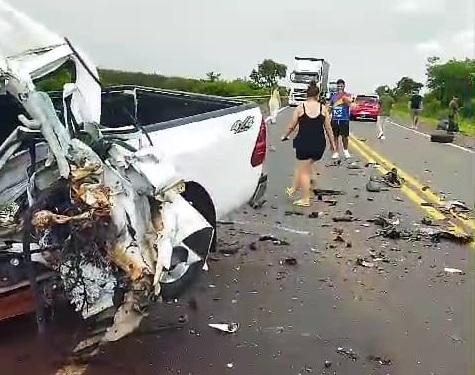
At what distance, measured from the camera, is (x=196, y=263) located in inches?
193

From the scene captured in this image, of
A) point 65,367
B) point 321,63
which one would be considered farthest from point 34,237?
point 321,63

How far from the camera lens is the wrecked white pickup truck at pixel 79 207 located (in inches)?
172

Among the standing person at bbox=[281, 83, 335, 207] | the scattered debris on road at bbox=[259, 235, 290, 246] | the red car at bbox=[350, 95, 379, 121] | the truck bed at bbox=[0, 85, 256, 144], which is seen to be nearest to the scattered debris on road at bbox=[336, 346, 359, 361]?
the truck bed at bbox=[0, 85, 256, 144]

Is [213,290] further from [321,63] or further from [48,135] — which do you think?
[321,63]

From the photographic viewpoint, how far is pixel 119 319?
4535 mm

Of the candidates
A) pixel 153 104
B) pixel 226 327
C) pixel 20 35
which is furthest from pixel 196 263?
Answer: pixel 153 104

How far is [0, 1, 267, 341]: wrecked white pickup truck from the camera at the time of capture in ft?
14.3

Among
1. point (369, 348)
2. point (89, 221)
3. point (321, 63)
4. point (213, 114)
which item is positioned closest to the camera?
point (89, 221)

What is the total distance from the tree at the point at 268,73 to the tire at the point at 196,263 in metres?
81.6

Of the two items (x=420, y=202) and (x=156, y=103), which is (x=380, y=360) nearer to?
(x=156, y=103)

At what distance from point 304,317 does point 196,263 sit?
1.18 meters

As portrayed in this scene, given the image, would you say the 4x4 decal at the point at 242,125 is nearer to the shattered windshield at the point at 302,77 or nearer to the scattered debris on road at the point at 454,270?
the scattered debris on road at the point at 454,270

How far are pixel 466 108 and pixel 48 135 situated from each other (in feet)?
172

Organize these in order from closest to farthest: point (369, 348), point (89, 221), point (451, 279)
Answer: point (89, 221), point (369, 348), point (451, 279)
